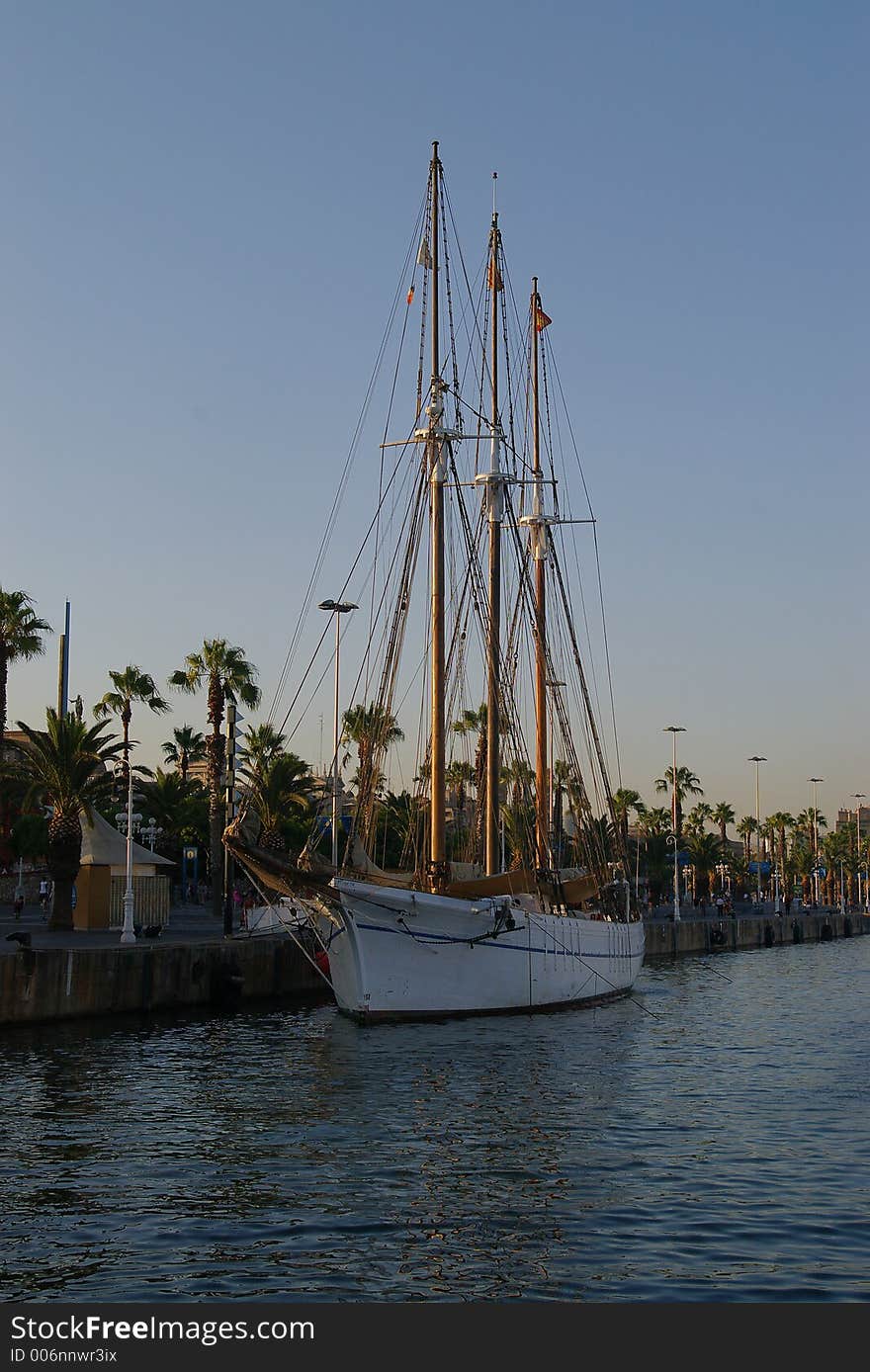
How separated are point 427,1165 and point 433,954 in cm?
1813

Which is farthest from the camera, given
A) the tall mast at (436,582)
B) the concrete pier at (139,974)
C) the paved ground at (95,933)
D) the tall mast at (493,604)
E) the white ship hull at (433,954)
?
the tall mast at (493,604)


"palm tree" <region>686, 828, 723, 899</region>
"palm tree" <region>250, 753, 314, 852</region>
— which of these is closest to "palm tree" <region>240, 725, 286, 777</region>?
"palm tree" <region>250, 753, 314, 852</region>

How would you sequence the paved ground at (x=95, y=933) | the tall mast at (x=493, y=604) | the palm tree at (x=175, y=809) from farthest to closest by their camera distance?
the palm tree at (x=175, y=809) → the tall mast at (x=493, y=604) → the paved ground at (x=95, y=933)

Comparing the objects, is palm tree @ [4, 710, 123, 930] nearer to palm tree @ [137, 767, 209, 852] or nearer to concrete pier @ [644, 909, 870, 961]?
palm tree @ [137, 767, 209, 852]

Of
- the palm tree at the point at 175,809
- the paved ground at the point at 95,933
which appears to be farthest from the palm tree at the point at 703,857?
the paved ground at the point at 95,933

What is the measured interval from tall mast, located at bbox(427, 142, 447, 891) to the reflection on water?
19.8 ft

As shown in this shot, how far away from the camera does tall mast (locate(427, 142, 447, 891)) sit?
137 ft

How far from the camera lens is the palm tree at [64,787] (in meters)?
51.5

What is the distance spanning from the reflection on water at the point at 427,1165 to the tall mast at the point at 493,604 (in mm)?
11999

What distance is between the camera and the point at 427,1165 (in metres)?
20.8

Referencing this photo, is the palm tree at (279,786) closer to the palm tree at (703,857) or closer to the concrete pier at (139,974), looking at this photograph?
the concrete pier at (139,974)

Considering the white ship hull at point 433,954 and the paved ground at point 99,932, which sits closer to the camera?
the white ship hull at point 433,954

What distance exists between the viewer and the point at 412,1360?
12062 mm

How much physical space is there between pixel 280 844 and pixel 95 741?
37.6ft
